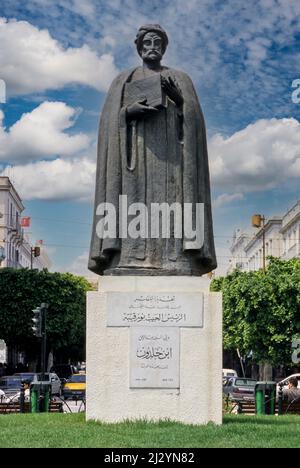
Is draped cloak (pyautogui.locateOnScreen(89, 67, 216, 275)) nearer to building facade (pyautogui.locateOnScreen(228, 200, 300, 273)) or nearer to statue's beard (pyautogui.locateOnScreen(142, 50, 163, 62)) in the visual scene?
statue's beard (pyautogui.locateOnScreen(142, 50, 163, 62))

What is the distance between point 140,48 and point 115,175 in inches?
81.2

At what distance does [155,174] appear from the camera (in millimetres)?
13570

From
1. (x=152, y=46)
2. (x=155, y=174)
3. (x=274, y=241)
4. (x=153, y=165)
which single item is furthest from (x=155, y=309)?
(x=274, y=241)

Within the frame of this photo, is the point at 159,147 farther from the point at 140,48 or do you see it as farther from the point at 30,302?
the point at 30,302

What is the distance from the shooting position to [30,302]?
59.0 metres

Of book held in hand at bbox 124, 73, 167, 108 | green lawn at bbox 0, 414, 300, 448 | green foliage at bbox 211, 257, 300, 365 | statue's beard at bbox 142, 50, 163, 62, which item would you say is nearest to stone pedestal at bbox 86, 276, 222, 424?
green lawn at bbox 0, 414, 300, 448

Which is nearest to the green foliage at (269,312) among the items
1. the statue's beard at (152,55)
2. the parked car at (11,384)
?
the parked car at (11,384)

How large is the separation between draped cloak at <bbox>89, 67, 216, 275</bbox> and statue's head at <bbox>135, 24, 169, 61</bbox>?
33cm

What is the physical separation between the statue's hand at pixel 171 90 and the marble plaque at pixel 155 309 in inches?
116

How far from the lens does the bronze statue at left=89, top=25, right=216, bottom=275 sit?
13.4 meters

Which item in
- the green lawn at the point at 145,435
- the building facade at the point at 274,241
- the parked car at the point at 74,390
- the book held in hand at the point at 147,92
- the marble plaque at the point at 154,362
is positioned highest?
the building facade at the point at 274,241

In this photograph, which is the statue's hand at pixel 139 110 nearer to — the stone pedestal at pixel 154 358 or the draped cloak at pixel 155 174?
the draped cloak at pixel 155 174

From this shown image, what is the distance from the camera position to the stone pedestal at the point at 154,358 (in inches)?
502
